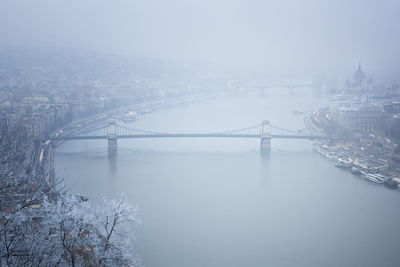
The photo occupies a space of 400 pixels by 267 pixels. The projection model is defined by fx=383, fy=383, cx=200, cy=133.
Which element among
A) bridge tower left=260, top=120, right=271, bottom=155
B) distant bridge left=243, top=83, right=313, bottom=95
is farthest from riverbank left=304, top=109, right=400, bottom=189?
distant bridge left=243, top=83, right=313, bottom=95

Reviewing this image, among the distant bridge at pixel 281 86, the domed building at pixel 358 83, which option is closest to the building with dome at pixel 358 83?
the domed building at pixel 358 83

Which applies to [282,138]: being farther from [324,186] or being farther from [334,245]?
[334,245]

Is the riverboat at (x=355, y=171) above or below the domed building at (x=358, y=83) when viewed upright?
below

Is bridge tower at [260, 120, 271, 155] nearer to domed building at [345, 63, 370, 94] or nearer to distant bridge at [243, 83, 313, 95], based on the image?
domed building at [345, 63, 370, 94]

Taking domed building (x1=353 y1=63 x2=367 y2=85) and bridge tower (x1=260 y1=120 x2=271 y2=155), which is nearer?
bridge tower (x1=260 y1=120 x2=271 y2=155)

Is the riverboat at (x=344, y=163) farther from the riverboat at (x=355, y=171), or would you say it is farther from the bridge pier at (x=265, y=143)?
the bridge pier at (x=265, y=143)

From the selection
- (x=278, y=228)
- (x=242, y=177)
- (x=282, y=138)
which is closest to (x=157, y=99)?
(x=282, y=138)
